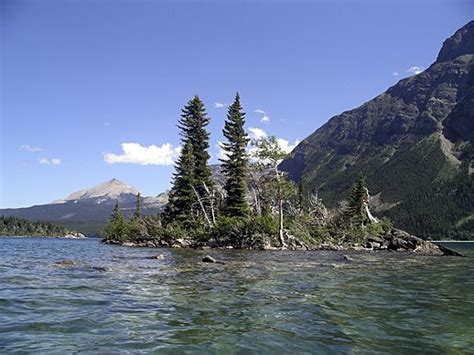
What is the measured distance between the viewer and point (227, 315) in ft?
41.1

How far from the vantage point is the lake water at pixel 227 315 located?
31.2 ft

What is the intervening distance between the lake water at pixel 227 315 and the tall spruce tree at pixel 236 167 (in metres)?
46.4

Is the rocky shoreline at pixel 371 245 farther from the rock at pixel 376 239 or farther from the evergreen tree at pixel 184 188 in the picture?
the evergreen tree at pixel 184 188

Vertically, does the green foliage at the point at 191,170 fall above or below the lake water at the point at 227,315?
above

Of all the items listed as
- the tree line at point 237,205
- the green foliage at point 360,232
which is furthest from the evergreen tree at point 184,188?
the green foliage at point 360,232

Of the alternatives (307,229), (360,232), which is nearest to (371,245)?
(360,232)

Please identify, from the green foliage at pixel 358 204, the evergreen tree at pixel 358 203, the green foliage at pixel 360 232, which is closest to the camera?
the green foliage at pixel 360 232

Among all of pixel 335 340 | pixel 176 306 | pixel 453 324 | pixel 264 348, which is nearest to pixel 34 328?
pixel 176 306

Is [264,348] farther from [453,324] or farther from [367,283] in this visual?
[367,283]

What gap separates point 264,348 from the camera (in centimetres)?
930

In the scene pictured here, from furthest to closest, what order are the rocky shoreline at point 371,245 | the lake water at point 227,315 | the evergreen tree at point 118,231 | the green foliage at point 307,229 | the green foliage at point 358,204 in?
the evergreen tree at point 118,231 → the green foliage at point 358,204 → the green foliage at point 307,229 → the rocky shoreline at point 371,245 → the lake water at point 227,315

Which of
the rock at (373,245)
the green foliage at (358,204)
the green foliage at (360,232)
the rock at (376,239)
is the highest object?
the green foliage at (358,204)

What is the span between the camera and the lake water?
950 cm

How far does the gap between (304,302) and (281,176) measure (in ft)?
154
